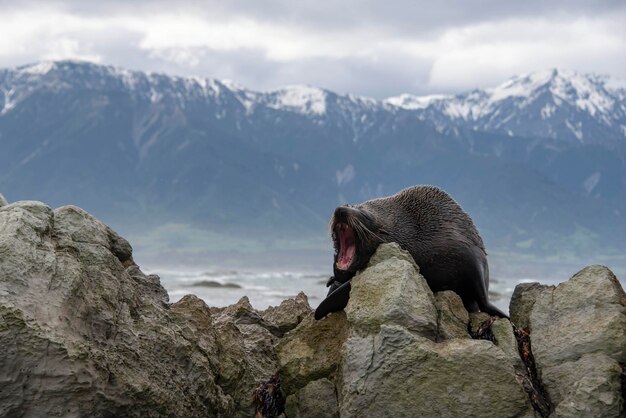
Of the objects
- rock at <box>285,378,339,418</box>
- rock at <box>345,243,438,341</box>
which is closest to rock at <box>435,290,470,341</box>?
rock at <box>345,243,438,341</box>

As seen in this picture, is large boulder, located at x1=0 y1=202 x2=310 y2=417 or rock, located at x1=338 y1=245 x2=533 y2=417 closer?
large boulder, located at x1=0 y1=202 x2=310 y2=417

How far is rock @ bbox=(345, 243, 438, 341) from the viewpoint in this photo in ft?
28.9

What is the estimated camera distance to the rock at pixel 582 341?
8031 mm

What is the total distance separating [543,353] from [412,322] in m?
1.25

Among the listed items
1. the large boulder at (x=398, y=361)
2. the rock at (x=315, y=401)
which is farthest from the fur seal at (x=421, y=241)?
the rock at (x=315, y=401)

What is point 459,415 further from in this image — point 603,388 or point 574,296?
point 574,296

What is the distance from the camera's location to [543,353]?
8875 millimetres

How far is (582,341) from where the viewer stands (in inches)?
343

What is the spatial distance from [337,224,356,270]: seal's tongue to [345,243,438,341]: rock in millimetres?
883

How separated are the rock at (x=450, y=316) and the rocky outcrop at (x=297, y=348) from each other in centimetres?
2

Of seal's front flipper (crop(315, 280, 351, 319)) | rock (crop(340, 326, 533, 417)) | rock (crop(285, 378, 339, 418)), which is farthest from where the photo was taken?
seal's front flipper (crop(315, 280, 351, 319))

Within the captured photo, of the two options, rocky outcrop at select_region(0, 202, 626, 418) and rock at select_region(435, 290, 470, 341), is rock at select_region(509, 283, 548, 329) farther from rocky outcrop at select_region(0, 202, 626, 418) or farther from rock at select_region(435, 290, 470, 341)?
rock at select_region(435, 290, 470, 341)

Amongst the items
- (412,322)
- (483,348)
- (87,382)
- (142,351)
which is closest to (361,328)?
(412,322)

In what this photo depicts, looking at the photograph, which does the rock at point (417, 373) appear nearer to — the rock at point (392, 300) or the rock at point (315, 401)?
the rock at point (392, 300)
